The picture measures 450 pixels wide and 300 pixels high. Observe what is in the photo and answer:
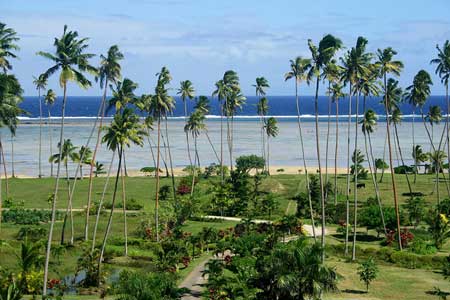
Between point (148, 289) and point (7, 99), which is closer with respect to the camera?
point (148, 289)

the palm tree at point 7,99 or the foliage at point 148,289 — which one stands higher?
the palm tree at point 7,99

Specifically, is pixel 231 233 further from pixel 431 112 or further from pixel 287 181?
pixel 431 112

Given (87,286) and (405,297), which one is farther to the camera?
(87,286)

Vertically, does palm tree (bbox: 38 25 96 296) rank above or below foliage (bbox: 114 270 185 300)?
above

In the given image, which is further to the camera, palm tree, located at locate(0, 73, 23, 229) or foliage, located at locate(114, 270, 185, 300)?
palm tree, located at locate(0, 73, 23, 229)

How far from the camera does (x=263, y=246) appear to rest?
149ft

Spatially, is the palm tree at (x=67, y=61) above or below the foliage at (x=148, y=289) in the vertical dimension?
above

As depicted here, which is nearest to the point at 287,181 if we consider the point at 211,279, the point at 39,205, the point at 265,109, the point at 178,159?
the point at 265,109

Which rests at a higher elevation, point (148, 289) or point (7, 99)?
point (7, 99)

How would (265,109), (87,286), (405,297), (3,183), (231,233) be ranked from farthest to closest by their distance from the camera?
(265,109) < (3,183) < (231,233) < (87,286) < (405,297)

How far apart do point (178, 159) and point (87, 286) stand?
316ft

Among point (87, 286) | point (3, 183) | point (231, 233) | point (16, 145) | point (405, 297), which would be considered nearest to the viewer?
point (405, 297)

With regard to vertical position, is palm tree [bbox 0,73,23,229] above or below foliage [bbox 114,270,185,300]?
above

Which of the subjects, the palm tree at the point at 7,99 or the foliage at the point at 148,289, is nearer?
the foliage at the point at 148,289
